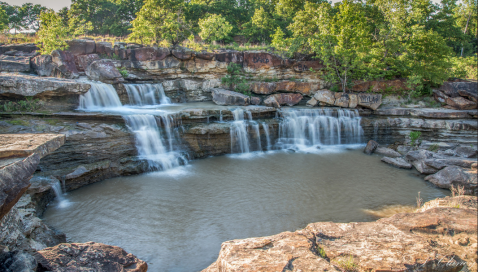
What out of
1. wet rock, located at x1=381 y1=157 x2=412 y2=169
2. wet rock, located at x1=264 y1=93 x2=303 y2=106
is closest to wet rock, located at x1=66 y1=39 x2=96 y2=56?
wet rock, located at x1=264 y1=93 x2=303 y2=106

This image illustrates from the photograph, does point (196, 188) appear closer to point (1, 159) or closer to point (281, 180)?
point (281, 180)

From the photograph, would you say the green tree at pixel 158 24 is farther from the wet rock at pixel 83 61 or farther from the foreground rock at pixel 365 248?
the foreground rock at pixel 365 248

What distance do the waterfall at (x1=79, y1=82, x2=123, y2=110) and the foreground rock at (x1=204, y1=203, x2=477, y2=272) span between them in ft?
40.5

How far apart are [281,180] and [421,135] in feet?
33.8

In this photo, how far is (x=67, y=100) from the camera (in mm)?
12641

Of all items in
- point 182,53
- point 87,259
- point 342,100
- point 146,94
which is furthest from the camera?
point 182,53

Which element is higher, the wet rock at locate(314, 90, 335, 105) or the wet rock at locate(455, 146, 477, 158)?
the wet rock at locate(314, 90, 335, 105)

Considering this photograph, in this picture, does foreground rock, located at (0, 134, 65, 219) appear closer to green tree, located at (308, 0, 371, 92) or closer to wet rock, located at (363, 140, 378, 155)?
wet rock, located at (363, 140, 378, 155)

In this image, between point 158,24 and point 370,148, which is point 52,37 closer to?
point 158,24

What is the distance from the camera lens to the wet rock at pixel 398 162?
11773 millimetres

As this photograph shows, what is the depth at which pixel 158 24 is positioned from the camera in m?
21.6

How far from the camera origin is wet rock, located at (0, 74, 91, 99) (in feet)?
34.8

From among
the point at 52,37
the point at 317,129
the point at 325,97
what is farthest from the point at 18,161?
the point at 325,97

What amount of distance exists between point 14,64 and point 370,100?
2134 centimetres
